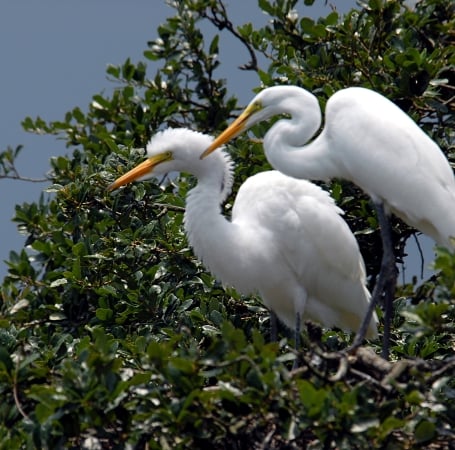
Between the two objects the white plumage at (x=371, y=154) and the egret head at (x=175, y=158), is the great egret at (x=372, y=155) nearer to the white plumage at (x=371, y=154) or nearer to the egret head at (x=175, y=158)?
the white plumage at (x=371, y=154)

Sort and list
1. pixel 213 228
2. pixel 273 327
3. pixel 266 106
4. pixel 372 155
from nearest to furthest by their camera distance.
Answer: pixel 372 155 → pixel 266 106 → pixel 213 228 → pixel 273 327

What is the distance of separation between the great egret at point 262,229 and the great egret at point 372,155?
27cm

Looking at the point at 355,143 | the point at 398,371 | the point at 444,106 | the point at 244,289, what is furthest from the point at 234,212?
the point at 398,371

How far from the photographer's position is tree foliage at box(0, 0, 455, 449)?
11.0 ft

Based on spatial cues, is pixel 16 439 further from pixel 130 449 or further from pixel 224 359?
pixel 224 359

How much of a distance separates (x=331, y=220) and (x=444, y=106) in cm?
94

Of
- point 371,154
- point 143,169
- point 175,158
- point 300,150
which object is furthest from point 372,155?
point 143,169

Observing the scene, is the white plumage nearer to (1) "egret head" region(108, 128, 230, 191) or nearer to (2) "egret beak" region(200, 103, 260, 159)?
(2) "egret beak" region(200, 103, 260, 159)

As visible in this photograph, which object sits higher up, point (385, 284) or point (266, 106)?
point (266, 106)

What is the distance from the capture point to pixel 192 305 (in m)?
5.36

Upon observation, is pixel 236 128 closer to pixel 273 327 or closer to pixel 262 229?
pixel 262 229

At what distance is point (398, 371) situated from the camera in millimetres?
3566

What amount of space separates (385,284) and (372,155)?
0.62 meters

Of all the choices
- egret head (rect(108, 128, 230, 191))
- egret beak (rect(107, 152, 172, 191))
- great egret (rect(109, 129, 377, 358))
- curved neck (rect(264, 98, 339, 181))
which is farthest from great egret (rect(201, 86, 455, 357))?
egret beak (rect(107, 152, 172, 191))
